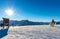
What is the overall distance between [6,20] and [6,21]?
0.51 ft

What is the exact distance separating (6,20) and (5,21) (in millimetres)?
147

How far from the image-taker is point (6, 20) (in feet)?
38.9

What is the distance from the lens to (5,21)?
38.8 feet

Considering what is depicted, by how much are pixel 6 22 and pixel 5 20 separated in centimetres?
33

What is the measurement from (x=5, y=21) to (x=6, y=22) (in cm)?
22

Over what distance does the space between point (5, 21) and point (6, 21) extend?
14cm

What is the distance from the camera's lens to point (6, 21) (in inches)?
471

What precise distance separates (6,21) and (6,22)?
0.40 feet

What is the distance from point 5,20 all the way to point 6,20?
0.12 metres

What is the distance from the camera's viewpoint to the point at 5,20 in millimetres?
11766

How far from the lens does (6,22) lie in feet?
39.4

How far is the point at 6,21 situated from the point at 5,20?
0.23 metres
